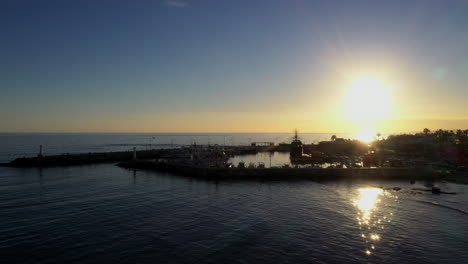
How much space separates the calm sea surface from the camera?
23.3 m

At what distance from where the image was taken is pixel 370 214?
3506 cm

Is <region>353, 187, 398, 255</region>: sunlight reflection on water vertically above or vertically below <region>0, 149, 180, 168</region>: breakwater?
below

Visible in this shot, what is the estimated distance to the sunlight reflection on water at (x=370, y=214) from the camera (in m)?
26.9

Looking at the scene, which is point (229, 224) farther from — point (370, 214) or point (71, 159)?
point (71, 159)

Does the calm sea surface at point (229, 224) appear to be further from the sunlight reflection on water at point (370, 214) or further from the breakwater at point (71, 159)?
the breakwater at point (71, 159)

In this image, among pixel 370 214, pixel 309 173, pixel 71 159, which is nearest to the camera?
pixel 370 214

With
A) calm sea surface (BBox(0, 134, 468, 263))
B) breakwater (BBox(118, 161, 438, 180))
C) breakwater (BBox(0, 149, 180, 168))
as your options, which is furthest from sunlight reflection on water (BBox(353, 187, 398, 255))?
breakwater (BBox(0, 149, 180, 168))

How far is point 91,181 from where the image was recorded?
58.3m

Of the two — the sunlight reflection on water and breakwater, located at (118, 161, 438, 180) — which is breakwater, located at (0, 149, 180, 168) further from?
the sunlight reflection on water

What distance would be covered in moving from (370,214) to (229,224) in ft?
67.2

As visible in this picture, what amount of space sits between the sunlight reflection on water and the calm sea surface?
14cm

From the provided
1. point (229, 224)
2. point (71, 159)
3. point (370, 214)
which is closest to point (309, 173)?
point (370, 214)

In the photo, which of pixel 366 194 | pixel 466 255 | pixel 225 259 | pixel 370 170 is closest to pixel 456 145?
pixel 370 170

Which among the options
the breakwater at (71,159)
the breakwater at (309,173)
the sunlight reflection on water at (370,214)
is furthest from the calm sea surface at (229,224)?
the breakwater at (71,159)
